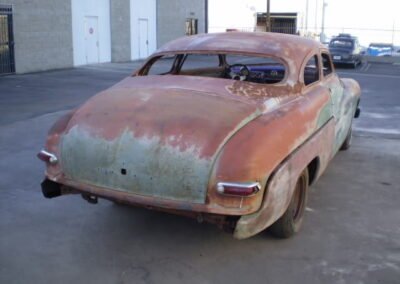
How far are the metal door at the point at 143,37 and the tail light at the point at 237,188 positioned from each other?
2387cm

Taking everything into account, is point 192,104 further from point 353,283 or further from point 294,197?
point 353,283

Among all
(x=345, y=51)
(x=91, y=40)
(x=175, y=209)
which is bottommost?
(x=175, y=209)

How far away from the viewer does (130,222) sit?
15.2 ft

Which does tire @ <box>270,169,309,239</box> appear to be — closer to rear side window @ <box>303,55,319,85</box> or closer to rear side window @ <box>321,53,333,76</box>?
rear side window @ <box>303,55,319,85</box>

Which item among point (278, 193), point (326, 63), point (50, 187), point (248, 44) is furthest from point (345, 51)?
point (50, 187)

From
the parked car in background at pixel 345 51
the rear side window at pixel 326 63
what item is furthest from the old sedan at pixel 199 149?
the parked car in background at pixel 345 51

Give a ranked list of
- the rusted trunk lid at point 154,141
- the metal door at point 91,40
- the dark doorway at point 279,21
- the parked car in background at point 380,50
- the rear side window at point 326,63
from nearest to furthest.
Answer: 1. the rusted trunk lid at point 154,141
2. the rear side window at point 326,63
3. the metal door at point 91,40
4. the parked car in background at point 380,50
5. the dark doorway at point 279,21

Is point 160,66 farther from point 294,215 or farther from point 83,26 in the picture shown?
point 83,26

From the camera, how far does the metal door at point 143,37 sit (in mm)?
26516

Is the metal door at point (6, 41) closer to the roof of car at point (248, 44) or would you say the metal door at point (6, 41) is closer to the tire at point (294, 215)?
the roof of car at point (248, 44)

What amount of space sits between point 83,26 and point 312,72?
17161 mm

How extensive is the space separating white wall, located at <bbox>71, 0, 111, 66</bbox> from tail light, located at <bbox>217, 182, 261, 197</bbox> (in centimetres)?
1866

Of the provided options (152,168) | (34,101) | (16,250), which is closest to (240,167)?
(152,168)

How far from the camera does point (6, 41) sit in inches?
678
